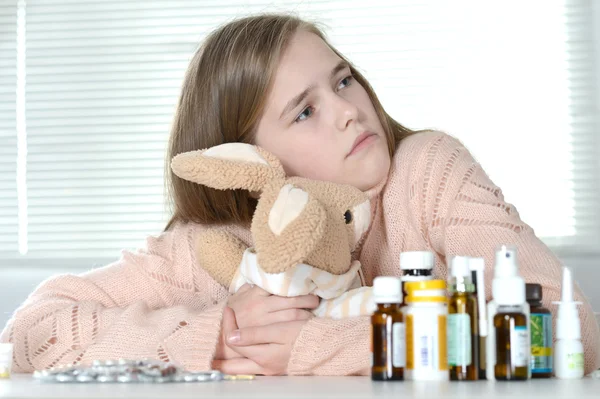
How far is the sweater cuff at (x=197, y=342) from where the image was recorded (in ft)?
4.12

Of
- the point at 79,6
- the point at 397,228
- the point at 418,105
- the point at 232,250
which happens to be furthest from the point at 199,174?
the point at 79,6

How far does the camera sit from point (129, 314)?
4.50 ft

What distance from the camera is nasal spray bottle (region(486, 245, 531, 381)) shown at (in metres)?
0.98

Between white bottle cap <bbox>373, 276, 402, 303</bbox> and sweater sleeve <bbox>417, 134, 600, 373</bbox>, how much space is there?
367 mm

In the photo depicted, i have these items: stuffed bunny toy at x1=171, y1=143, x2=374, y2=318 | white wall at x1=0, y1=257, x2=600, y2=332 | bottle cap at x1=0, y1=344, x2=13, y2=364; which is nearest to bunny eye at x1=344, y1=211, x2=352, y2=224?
stuffed bunny toy at x1=171, y1=143, x2=374, y2=318

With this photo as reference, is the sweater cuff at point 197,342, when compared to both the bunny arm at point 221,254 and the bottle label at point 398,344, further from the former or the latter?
the bottle label at point 398,344

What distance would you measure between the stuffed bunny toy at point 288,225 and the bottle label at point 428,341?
6.0 inches

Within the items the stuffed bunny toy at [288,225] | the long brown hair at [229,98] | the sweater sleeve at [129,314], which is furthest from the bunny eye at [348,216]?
the long brown hair at [229,98]

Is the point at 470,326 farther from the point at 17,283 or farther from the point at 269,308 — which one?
the point at 17,283

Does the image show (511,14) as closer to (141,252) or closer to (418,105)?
(418,105)

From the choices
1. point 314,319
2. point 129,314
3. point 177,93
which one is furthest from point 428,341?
point 177,93

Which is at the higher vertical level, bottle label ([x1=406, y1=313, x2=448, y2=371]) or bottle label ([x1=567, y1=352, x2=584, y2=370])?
bottle label ([x1=406, y1=313, x2=448, y2=371])

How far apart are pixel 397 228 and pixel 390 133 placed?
19cm

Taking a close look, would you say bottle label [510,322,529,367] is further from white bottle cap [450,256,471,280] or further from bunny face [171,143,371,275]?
bunny face [171,143,371,275]
